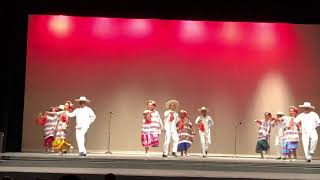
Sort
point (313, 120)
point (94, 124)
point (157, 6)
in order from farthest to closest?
1. point (94, 124)
2. point (157, 6)
3. point (313, 120)

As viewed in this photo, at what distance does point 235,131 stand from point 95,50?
476cm

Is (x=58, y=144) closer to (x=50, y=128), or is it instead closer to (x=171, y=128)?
(x=50, y=128)

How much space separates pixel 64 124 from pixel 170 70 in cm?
404

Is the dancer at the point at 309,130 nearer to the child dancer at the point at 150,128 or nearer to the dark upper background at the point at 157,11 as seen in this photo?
the dark upper background at the point at 157,11

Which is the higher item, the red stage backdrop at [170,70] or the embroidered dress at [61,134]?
the red stage backdrop at [170,70]

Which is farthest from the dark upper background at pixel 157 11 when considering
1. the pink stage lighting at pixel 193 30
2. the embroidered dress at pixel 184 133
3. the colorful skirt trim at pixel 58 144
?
the embroidered dress at pixel 184 133

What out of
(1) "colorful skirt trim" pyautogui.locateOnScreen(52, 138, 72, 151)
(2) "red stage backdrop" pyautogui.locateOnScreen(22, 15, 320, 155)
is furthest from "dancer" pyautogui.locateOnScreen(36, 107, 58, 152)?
(2) "red stage backdrop" pyautogui.locateOnScreen(22, 15, 320, 155)

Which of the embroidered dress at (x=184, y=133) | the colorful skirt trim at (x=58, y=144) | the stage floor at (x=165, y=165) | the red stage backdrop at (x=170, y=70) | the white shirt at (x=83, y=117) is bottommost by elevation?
the stage floor at (x=165, y=165)

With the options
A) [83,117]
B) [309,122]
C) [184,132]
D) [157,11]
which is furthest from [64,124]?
[309,122]

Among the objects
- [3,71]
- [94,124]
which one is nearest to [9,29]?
[3,71]

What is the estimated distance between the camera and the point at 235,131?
16234mm

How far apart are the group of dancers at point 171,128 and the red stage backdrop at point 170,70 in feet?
5.91

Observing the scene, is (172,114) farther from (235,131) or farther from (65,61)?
(65,61)

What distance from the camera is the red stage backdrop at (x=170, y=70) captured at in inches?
639
